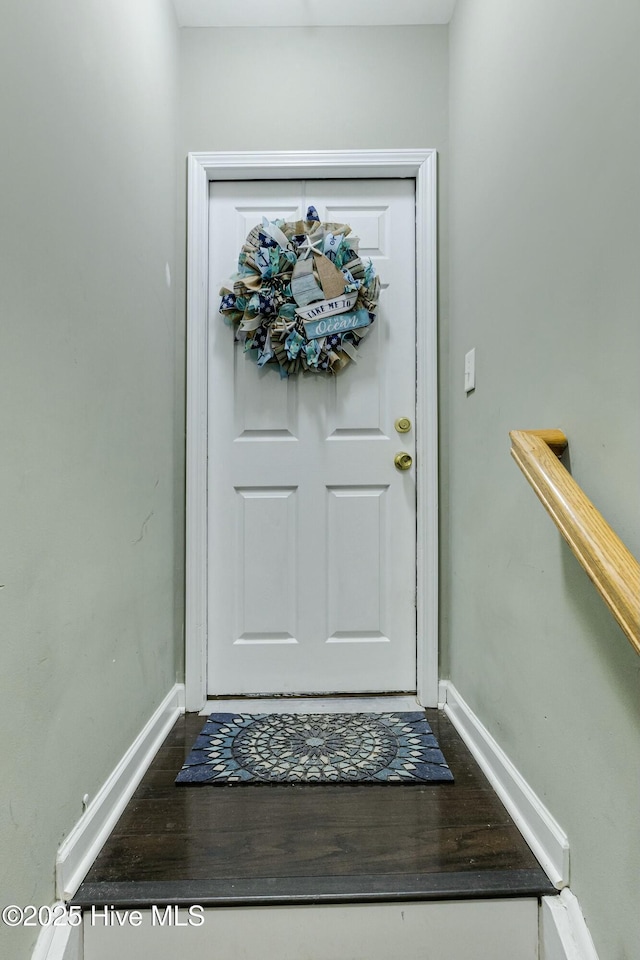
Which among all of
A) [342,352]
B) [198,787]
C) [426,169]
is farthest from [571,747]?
[426,169]

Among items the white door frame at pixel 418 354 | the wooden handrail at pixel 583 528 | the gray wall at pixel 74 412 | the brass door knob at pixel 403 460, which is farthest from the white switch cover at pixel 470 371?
the gray wall at pixel 74 412

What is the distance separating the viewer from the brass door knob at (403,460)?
1945mm

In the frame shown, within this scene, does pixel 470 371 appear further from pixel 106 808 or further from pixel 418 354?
pixel 106 808

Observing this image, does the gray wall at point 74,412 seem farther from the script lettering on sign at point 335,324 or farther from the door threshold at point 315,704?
the script lettering on sign at point 335,324

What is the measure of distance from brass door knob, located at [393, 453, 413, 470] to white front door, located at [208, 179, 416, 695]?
0.03 meters

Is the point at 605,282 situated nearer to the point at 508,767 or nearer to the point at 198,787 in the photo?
→ the point at 508,767

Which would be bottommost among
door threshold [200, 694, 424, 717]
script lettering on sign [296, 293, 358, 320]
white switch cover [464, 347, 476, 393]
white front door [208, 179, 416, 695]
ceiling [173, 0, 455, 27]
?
door threshold [200, 694, 424, 717]

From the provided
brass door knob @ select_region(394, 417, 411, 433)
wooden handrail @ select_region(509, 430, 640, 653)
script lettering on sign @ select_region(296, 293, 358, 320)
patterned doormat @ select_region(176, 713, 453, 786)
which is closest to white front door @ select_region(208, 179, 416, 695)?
brass door knob @ select_region(394, 417, 411, 433)

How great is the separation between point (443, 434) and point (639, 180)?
114 cm

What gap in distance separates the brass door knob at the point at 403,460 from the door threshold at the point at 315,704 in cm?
82

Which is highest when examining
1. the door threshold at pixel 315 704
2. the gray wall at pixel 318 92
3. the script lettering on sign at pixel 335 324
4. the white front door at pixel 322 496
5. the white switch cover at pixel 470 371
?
the gray wall at pixel 318 92

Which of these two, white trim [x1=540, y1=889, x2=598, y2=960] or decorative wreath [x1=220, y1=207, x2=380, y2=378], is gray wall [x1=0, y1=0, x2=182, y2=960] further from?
white trim [x1=540, y1=889, x2=598, y2=960]

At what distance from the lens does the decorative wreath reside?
6.14ft

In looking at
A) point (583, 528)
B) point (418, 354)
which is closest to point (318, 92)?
point (418, 354)
